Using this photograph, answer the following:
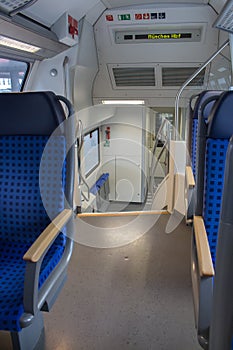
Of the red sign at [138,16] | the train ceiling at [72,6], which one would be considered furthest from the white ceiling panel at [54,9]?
the red sign at [138,16]

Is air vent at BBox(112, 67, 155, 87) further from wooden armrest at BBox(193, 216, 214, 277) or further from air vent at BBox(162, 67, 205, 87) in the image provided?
wooden armrest at BBox(193, 216, 214, 277)

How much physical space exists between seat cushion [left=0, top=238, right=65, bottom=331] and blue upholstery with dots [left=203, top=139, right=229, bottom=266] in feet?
2.45

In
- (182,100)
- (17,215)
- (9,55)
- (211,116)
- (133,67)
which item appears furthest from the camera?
(182,100)

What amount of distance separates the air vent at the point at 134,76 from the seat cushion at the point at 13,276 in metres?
3.16

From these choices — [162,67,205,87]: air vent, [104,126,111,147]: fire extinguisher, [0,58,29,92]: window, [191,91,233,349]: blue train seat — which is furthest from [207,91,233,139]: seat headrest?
[104,126,111,147]: fire extinguisher

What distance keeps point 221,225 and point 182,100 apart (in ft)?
13.5

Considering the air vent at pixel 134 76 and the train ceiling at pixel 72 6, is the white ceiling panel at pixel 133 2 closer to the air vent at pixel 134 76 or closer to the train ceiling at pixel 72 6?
the train ceiling at pixel 72 6

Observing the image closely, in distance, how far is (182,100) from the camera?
4629 mm

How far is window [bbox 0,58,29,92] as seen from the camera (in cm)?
278

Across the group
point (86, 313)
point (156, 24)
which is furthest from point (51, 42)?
point (86, 313)

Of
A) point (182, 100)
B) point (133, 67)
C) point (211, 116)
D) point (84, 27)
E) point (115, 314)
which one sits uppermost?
point (84, 27)

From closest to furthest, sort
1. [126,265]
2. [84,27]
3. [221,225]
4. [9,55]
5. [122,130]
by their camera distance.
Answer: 1. [221,225]
2. [126,265]
3. [9,55]
4. [84,27]
5. [122,130]

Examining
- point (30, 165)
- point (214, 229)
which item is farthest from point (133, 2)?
point (214, 229)

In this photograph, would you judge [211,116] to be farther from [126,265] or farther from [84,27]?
[84,27]
